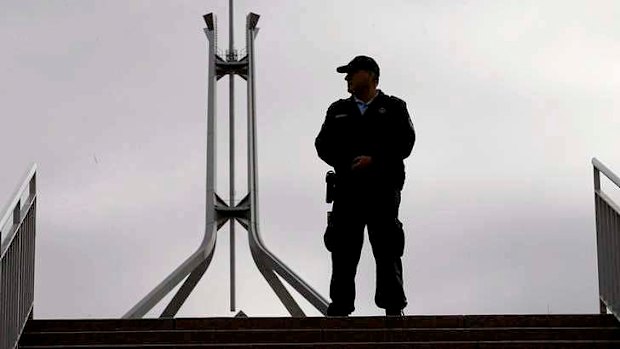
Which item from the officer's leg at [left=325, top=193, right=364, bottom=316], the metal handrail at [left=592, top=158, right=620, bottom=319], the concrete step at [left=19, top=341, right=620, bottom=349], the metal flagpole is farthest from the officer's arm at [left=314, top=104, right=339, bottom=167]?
the metal flagpole

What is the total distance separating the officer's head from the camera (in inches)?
357

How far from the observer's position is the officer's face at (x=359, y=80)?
913 cm

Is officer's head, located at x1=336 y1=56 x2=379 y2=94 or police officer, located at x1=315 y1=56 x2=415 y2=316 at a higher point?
officer's head, located at x1=336 y1=56 x2=379 y2=94

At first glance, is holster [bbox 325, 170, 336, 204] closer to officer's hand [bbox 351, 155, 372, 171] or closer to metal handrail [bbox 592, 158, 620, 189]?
officer's hand [bbox 351, 155, 372, 171]

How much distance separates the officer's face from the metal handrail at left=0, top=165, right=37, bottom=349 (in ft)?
6.28

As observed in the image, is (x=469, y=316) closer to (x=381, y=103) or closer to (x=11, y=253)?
(x=381, y=103)

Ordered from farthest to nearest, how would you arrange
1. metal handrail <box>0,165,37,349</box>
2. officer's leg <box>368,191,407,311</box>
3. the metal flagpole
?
the metal flagpole < officer's leg <box>368,191,407,311</box> < metal handrail <box>0,165,37,349</box>

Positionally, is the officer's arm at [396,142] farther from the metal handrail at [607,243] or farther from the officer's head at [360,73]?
the metal handrail at [607,243]

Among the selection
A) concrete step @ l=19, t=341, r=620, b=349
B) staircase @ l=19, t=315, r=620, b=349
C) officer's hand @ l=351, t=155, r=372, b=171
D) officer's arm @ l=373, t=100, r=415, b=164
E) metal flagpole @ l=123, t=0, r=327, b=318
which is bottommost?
concrete step @ l=19, t=341, r=620, b=349

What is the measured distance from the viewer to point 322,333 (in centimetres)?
840

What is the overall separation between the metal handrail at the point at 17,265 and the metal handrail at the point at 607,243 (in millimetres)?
3420

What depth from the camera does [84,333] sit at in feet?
27.7

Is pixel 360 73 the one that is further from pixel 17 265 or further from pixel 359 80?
pixel 17 265

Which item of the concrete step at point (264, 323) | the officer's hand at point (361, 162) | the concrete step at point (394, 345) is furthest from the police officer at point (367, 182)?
the concrete step at point (394, 345)
